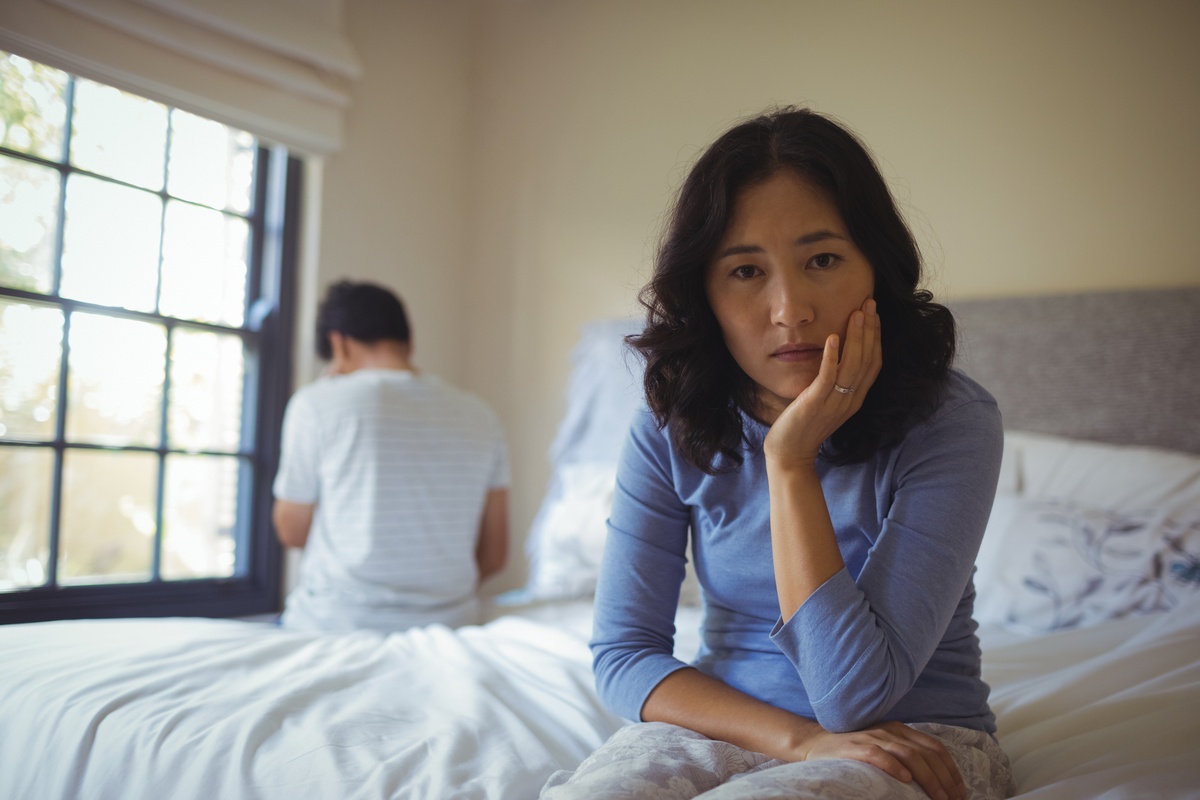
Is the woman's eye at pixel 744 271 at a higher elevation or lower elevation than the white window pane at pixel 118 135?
lower

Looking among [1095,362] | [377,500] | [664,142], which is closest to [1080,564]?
[1095,362]

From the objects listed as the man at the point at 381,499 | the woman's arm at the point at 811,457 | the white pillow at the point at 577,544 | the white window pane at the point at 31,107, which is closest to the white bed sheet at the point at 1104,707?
the woman's arm at the point at 811,457

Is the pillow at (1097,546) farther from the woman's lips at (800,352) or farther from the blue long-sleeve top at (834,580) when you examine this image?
the woman's lips at (800,352)

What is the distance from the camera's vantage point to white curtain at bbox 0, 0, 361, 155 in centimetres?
228

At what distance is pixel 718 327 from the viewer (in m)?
1.19

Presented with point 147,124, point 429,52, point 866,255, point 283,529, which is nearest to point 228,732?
point 866,255

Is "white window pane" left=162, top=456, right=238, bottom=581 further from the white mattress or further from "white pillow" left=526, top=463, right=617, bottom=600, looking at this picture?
the white mattress

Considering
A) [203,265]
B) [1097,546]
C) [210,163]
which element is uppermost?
[210,163]

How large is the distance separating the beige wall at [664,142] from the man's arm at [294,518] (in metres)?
1.05

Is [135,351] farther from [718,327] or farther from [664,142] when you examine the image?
[718,327]

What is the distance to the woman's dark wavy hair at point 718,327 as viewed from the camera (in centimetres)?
105

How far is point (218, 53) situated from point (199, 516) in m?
1.39

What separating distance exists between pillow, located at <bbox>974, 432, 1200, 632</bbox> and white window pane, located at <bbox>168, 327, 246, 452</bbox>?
223cm

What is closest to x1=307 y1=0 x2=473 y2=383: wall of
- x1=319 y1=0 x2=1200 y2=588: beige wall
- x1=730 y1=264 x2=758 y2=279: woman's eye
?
x1=319 y1=0 x2=1200 y2=588: beige wall
